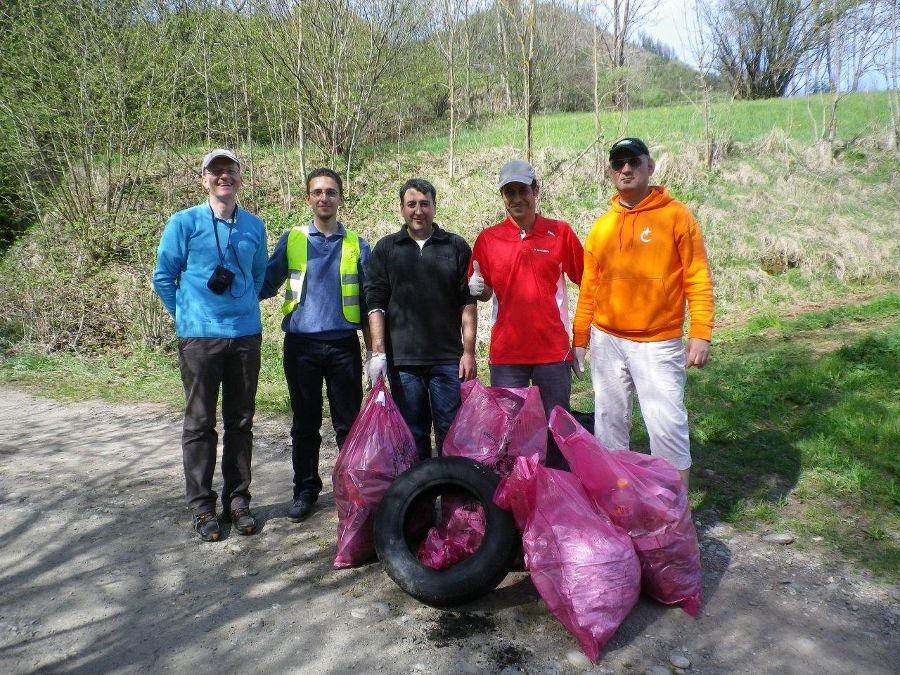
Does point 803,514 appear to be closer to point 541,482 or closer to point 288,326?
point 541,482

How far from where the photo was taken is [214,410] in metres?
3.53

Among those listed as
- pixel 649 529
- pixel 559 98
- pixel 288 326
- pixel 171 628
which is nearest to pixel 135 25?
pixel 288 326

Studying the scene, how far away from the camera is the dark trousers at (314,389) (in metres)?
3.70

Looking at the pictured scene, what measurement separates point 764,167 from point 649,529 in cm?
1363

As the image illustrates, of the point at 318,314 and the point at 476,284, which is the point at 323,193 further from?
the point at 476,284

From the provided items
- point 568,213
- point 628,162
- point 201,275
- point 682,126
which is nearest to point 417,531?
point 201,275

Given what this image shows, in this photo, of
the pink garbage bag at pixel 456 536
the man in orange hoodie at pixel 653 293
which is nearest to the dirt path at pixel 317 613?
the pink garbage bag at pixel 456 536

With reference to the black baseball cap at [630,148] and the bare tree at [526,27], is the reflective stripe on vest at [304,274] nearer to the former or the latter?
the black baseball cap at [630,148]

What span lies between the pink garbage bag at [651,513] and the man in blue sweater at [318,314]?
5.04 ft

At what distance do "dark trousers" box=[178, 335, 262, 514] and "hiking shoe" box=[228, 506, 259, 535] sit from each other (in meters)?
0.03

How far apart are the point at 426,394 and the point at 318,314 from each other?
762 millimetres

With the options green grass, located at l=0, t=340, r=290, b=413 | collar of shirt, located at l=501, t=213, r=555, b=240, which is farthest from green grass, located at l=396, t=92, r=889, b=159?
collar of shirt, located at l=501, t=213, r=555, b=240

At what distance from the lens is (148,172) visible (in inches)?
464

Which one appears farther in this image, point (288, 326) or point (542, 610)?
point (288, 326)
